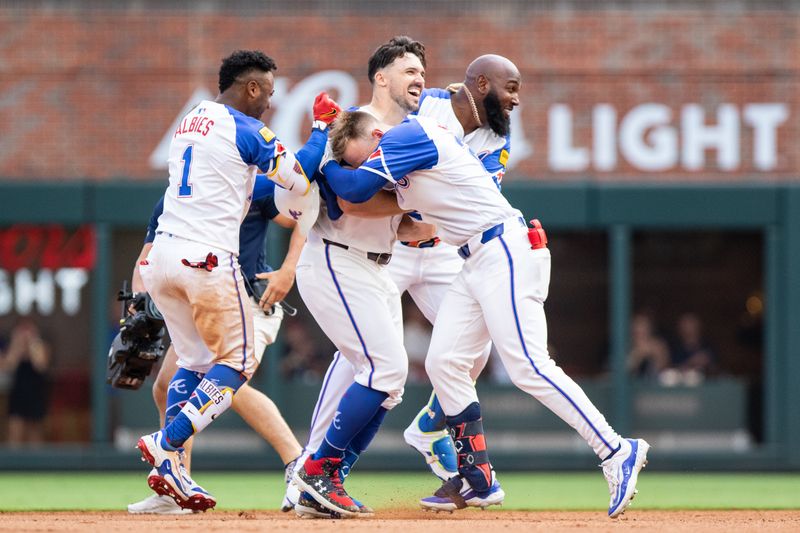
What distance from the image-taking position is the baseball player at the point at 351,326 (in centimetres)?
642

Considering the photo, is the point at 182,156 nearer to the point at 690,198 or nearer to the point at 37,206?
the point at 37,206

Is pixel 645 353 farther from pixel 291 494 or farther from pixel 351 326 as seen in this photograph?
pixel 351 326

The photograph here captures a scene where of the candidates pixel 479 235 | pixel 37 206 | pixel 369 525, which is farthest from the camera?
pixel 37 206

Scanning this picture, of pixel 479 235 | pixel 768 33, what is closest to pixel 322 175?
pixel 479 235

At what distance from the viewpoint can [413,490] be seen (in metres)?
8.02

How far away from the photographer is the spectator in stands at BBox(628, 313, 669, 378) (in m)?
12.7

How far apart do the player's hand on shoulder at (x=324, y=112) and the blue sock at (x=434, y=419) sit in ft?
5.43

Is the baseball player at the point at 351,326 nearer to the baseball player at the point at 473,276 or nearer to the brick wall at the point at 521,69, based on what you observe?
the baseball player at the point at 473,276

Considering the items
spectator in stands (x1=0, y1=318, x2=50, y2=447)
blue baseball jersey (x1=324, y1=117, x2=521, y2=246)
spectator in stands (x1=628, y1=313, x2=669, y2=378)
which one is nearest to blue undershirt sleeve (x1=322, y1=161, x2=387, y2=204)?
blue baseball jersey (x1=324, y1=117, x2=521, y2=246)

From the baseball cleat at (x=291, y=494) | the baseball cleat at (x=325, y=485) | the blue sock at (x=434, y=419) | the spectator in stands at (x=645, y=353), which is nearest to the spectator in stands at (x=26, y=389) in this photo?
the spectator in stands at (x=645, y=353)

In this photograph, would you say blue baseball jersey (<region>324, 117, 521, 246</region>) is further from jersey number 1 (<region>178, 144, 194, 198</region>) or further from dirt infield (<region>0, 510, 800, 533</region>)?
dirt infield (<region>0, 510, 800, 533</region>)

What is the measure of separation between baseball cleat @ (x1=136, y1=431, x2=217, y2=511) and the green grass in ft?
3.61

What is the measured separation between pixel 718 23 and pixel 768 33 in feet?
1.61

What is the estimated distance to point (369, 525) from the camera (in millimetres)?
5852
